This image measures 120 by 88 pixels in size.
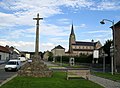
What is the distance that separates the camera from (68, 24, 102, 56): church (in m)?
174

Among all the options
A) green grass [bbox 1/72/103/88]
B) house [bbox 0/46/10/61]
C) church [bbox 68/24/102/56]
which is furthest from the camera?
church [bbox 68/24/102/56]

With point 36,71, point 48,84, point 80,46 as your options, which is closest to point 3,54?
point 36,71

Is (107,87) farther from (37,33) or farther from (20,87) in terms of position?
(37,33)

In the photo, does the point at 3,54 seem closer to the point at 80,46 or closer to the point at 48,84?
the point at 48,84

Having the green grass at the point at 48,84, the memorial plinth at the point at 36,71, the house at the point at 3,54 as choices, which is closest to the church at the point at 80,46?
the house at the point at 3,54

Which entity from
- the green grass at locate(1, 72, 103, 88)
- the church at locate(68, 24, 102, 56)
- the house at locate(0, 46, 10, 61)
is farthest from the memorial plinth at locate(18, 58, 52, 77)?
the church at locate(68, 24, 102, 56)

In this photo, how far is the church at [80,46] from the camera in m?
174

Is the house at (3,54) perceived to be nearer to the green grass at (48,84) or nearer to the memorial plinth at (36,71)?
the memorial plinth at (36,71)

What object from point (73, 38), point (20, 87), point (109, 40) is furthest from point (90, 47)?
point (20, 87)

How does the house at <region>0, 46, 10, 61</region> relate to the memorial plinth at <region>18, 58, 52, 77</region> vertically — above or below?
above

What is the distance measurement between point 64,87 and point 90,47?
17280 centimetres

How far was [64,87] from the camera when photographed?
1467 centimetres

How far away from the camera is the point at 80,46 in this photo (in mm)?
183000

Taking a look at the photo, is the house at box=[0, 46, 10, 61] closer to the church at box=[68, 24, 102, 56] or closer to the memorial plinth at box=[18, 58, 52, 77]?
the memorial plinth at box=[18, 58, 52, 77]
